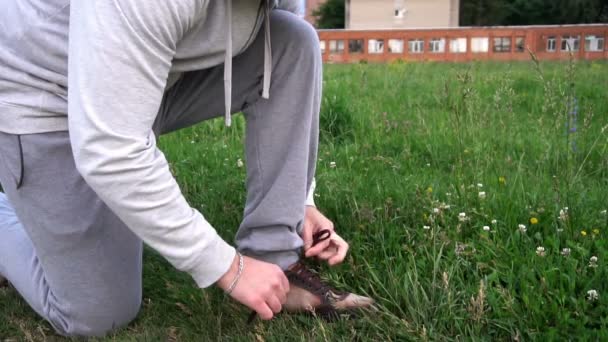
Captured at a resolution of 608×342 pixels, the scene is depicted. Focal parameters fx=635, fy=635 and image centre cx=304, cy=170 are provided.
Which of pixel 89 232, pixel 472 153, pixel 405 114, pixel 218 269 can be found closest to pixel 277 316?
pixel 218 269

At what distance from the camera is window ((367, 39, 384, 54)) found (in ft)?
63.3

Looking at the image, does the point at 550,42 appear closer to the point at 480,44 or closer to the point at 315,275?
the point at 480,44

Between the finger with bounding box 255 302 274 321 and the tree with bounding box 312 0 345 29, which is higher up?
the tree with bounding box 312 0 345 29

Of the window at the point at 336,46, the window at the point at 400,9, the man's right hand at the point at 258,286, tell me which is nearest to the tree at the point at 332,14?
the window at the point at 400,9

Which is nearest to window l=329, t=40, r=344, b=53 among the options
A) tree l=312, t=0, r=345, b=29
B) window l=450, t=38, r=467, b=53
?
window l=450, t=38, r=467, b=53

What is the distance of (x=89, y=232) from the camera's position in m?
1.68

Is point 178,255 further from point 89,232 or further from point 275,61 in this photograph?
point 275,61

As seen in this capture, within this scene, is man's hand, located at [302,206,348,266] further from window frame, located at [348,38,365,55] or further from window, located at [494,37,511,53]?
window frame, located at [348,38,365,55]

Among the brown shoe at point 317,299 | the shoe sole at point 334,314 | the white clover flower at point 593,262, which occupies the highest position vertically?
the white clover flower at point 593,262

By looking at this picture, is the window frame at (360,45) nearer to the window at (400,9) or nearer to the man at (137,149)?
the window at (400,9)

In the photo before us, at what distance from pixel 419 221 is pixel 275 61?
2.30 feet

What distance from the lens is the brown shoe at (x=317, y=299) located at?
1625 mm

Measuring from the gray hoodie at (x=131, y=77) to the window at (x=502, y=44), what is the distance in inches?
687

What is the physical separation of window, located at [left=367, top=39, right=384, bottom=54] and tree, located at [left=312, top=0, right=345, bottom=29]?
18.4 m
